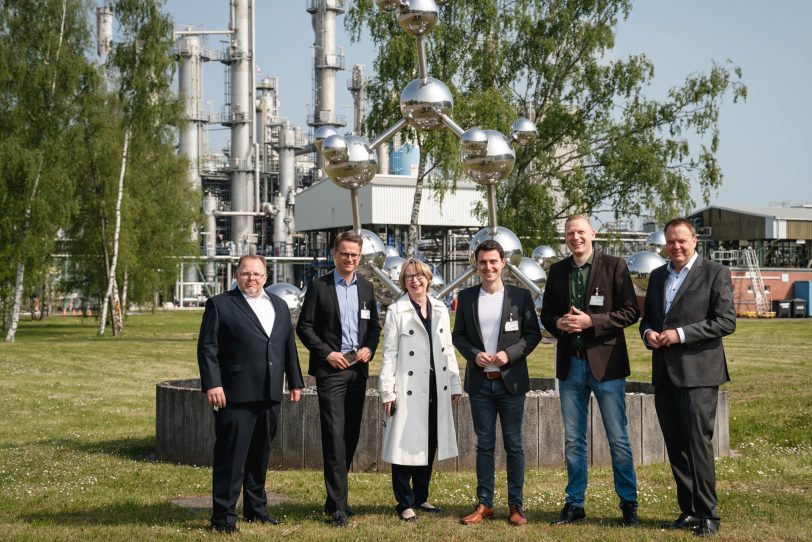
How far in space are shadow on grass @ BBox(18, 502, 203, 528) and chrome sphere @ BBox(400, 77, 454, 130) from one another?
176 inches

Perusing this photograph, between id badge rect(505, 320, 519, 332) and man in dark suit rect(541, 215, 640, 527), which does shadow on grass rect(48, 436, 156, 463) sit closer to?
id badge rect(505, 320, 519, 332)

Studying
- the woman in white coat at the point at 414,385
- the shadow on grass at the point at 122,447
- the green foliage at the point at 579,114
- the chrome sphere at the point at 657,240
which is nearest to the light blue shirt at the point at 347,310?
the woman in white coat at the point at 414,385

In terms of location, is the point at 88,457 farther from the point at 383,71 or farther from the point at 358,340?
the point at 383,71

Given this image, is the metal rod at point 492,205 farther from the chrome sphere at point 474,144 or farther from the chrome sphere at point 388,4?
the chrome sphere at point 388,4

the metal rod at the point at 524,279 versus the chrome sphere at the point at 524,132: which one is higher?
the chrome sphere at the point at 524,132

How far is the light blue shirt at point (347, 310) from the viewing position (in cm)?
727

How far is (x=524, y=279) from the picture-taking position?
10375mm

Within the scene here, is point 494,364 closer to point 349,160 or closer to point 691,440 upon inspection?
point 691,440

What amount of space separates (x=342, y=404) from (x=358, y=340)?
47 centimetres

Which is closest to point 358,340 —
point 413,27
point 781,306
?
point 413,27

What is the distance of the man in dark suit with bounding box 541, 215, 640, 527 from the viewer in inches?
267

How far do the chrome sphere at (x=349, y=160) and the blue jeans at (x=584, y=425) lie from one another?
3.65 m

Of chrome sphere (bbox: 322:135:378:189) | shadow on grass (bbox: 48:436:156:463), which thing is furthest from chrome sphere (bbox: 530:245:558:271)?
shadow on grass (bbox: 48:436:156:463)

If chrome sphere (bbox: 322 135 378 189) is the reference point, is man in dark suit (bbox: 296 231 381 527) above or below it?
below
